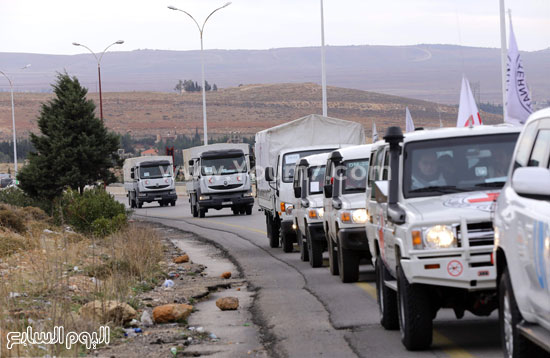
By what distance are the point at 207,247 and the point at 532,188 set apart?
20067mm

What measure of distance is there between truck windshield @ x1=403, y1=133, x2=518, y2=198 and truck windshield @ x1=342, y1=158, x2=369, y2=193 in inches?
235

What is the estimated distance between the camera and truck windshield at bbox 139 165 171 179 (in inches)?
2215

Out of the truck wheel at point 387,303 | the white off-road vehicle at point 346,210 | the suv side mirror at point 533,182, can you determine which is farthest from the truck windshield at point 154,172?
the suv side mirror at point 533,182

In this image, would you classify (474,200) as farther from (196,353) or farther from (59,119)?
(59,119)

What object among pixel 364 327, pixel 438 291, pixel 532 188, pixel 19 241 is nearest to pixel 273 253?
pixel 19 241

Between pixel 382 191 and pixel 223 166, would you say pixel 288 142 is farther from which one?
pixel 382 191

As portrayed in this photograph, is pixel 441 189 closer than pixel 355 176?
Yes

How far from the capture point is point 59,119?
41.6 m

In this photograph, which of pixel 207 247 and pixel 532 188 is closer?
pixel 532 188

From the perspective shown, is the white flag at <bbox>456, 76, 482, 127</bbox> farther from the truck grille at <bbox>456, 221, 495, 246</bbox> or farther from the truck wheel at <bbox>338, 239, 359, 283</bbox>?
the truck grille at <bbox>456, 221, 495, 246</bbox>

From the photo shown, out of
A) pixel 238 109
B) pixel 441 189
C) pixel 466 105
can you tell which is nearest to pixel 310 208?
pixel 466 105

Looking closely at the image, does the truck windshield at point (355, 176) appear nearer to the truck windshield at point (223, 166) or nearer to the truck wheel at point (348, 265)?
the truck wheel at point (348, 265)

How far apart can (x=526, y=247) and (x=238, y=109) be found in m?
156

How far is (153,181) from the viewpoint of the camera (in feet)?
183
